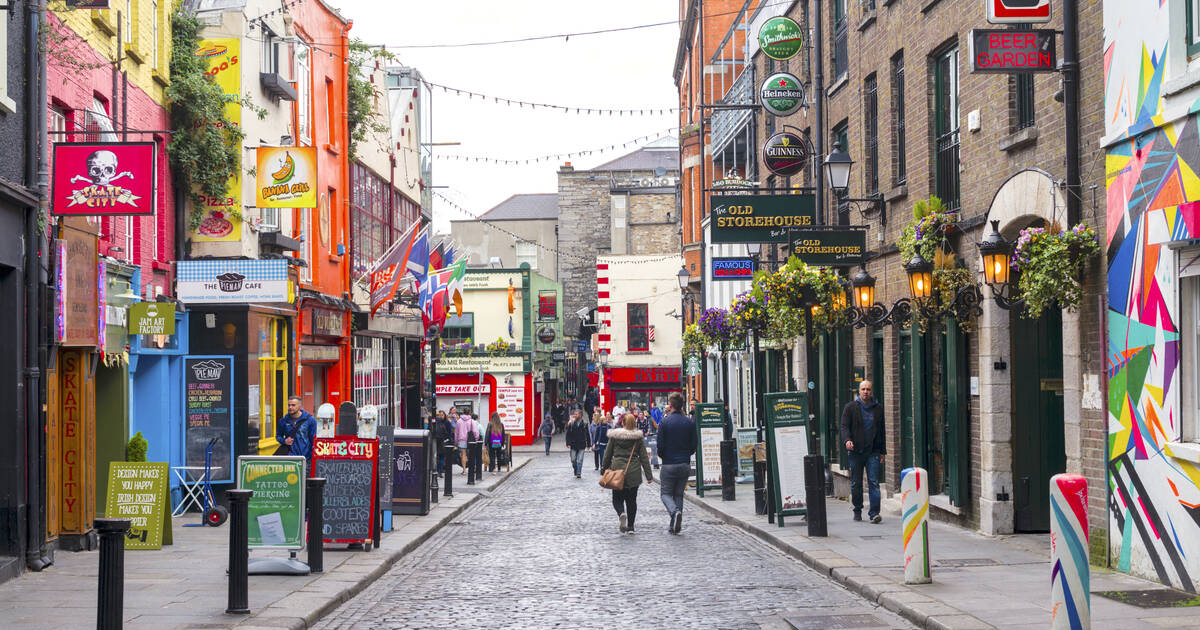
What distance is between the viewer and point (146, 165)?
1347cm

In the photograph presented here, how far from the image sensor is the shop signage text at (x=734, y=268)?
30734 millimetres

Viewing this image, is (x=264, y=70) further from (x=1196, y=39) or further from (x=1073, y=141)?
(x=1196, y=39)

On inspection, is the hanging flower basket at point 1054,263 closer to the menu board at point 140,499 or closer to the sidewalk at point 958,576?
the sidewalk at point 958,576

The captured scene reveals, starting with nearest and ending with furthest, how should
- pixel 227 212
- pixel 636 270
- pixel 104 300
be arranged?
pixel 104 300
pixel 227 212
pixel 636 270

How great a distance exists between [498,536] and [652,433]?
33.0 meters

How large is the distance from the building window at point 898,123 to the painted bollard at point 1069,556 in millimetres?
11232

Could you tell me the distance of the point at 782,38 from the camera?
22.6 m

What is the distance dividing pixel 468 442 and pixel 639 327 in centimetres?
3482

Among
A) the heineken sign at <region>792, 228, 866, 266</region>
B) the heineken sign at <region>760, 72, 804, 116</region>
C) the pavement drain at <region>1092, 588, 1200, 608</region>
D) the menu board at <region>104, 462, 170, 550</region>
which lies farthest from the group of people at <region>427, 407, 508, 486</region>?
the pavement drain at <region>1092, 588, 1200, 608</region>

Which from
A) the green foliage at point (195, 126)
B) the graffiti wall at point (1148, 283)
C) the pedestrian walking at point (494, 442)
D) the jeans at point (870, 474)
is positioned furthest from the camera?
the pedestrian walking at point (494, 442)

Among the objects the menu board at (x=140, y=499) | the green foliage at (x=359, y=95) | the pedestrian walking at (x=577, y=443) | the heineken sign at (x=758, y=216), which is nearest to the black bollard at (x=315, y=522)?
→ the menu board at (x=140, y=499)

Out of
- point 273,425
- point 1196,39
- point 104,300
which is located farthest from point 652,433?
point 1196,39

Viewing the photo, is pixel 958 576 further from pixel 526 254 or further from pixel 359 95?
pixel 526 254

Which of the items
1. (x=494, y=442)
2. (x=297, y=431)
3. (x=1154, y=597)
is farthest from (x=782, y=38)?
(x=494, y=442)
